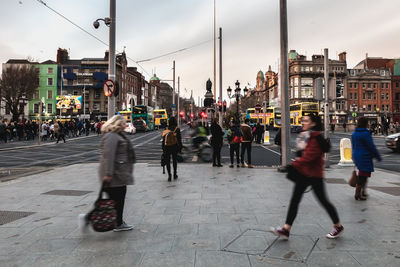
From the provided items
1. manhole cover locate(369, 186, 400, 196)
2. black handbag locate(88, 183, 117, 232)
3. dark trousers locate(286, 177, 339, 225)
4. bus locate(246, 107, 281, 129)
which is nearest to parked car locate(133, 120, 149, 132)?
bus locate(246, 107, 281, 129)

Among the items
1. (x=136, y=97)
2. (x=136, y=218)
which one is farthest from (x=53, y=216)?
(x=136, y=97)

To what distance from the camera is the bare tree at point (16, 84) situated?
141ft

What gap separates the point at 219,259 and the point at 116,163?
5.86 feet

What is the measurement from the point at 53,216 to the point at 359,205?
531 centimetres

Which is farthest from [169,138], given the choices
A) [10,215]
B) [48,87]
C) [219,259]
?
[48,87]

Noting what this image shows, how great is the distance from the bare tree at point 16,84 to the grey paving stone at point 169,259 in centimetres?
4624

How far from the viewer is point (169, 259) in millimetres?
3188

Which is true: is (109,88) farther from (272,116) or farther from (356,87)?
(356,87)

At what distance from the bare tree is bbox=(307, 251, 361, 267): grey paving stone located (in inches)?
1856

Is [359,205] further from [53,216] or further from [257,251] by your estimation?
[53,216]

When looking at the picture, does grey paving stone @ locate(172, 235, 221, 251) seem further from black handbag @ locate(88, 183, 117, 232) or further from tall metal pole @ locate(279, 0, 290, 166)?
tall metal pole @ locate(279, 0, 290, 166)

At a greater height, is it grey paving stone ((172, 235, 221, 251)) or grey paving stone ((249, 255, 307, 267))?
grey paving stone ((172, 235, 221, 251))

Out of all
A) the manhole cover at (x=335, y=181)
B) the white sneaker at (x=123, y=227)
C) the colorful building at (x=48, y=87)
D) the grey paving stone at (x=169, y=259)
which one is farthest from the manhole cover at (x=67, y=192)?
the colorful building at (x=48, y=87)

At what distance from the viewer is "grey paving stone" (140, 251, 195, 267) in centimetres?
307
